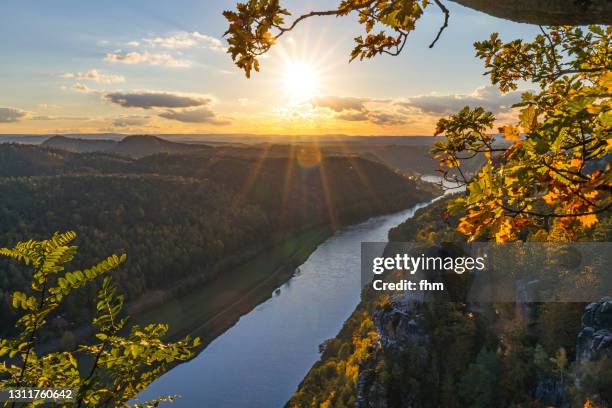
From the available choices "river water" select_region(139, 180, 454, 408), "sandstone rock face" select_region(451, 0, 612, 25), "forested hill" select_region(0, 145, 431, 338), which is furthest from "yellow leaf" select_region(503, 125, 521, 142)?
"forested hill" select_region(0, 145, 431, 338)

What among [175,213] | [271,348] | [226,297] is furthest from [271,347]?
[175,213]

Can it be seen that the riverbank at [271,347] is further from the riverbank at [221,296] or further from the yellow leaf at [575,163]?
the yellow leaf at [575,163]

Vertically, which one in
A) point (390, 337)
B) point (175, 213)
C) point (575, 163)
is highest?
point (575, 163)

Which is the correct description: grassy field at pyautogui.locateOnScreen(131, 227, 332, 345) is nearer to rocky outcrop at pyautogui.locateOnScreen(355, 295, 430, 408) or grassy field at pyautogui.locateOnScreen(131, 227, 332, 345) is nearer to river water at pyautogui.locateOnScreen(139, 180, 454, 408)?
river water at pyautogui.locateOnScreen(139, 180, 454, 408)

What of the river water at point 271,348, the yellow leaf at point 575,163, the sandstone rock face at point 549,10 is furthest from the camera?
the river water at point 271,348

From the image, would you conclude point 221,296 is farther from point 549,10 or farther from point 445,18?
point 549,10

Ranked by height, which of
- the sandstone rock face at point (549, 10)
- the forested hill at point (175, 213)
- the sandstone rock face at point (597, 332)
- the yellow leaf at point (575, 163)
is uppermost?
the sandstone rock face at point (549, 10)

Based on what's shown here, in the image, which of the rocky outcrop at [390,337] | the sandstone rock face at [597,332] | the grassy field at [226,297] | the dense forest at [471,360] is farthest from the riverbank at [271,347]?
the sandstone rock face at [597,332]
